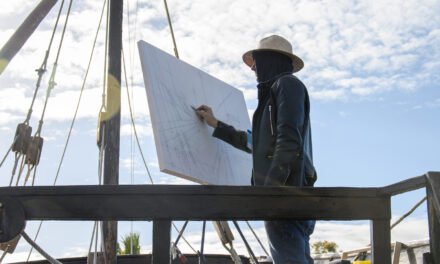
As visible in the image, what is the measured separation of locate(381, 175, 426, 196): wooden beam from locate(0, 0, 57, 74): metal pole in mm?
3539

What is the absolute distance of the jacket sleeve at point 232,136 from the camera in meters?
3.35

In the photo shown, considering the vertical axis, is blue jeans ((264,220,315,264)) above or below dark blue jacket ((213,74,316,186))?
below

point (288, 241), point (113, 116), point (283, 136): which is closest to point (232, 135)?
point (283, 136)

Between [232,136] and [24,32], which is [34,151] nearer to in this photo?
[24,32]

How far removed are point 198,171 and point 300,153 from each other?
2.95 ft

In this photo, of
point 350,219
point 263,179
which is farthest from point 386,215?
point 263,179

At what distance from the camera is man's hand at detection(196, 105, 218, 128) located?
3430mm

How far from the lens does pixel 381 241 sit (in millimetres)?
1852

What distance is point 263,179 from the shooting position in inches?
103

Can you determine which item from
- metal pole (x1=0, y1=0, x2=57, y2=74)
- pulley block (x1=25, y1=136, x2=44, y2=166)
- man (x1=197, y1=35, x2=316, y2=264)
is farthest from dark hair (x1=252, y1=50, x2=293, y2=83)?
pulley block (x1=25, y1=136, x2=44, y2=166)

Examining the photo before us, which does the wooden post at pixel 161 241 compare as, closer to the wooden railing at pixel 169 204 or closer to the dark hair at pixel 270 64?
the wooden railing at pixel 169 204

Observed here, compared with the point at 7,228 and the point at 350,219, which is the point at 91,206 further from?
the point at 350,219

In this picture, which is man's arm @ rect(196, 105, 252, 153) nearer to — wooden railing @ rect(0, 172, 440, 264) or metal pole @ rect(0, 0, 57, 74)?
wooden railing @ rect(0, 172, 440, 264)

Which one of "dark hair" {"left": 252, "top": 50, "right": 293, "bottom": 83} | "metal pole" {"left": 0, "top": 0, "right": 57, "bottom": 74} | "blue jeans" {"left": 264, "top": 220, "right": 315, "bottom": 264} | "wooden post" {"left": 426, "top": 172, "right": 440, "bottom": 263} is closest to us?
"wooden post" {"left": 426, "top": 172, "right": 440, "bottom": 263}
